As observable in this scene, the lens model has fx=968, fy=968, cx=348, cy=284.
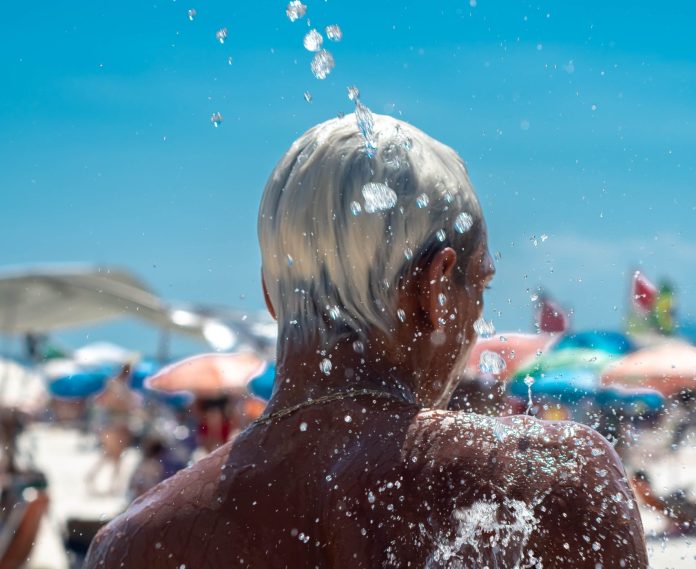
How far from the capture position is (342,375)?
4.48ft

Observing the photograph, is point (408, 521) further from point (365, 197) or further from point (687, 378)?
point (687, 378)

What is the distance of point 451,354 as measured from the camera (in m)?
1.43

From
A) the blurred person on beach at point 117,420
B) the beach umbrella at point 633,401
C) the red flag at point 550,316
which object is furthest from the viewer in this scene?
the blurred person on beach at point 117,420

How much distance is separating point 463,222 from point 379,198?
13 centimetres

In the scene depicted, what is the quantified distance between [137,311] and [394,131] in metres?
10.4

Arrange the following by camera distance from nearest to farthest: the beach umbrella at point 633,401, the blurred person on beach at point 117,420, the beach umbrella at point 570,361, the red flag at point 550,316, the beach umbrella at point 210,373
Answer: the red flag at point 550,316, the beach umbrella at point 570,361, the beach umbrella at point 633,401, the beach umbrella at point 210,373, the blurred person on beach at point 117,420

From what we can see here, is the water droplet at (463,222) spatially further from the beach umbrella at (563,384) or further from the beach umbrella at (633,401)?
the beach umbrella at (563,384)

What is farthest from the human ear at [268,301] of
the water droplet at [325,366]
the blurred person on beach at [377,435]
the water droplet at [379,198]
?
the water droplet at [379,198]

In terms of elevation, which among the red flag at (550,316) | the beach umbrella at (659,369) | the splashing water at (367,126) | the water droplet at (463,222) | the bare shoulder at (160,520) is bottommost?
the beach umbrella at (659,369)

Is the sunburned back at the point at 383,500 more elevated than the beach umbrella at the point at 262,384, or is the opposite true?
the sunburned back at the point at 383,500

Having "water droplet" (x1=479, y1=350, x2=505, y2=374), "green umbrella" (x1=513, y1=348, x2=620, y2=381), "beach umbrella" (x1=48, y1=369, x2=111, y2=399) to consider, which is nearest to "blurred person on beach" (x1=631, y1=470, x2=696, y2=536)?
"green umbrella" (x1=513, y1=348, x2=620, y2=381)

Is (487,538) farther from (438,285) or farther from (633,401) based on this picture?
(633,401)

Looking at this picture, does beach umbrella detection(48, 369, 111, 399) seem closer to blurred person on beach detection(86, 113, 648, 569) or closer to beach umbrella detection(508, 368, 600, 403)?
beach umbrella detection(508, 368, 600, 403)

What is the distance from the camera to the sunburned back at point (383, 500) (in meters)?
1.17
